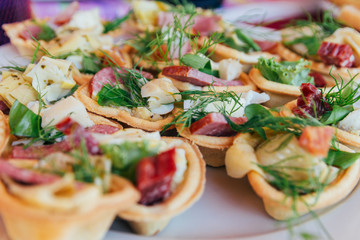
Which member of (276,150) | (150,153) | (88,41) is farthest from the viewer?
(88,41)

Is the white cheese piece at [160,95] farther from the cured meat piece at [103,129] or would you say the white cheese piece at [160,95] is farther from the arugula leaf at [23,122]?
the arugula leaf at [23,122]

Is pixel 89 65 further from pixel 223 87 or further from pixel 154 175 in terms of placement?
pixel 154 175

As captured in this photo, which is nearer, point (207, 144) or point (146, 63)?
point (207, 144)

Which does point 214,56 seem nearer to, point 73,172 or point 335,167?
point 335,167

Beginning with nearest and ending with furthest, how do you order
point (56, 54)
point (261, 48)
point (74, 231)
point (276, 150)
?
→ point (74, 231)
point (276, 150)
point (56, 54)
point (261, 48)

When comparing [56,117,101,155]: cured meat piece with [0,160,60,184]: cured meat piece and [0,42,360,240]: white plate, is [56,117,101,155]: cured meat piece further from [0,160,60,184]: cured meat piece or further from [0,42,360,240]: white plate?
[0,42,360,240]: white plate

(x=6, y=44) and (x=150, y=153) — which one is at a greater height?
(x=150, y=153)

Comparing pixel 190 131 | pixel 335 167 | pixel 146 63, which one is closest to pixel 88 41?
pixel 146 63

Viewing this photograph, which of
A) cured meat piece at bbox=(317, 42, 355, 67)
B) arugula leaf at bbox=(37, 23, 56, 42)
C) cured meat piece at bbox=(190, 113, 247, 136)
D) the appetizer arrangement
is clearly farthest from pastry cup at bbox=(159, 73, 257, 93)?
arugula leaf at bbox=(37, 23, 56, 42)
